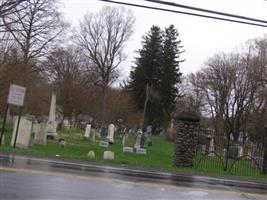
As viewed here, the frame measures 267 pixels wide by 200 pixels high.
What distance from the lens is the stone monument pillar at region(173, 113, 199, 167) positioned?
89.1 feet

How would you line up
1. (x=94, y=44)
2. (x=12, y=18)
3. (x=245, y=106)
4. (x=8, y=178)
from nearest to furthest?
(x=8, y=178), (x=12, y=18), (x=245, y=106), (x=94, y=44)

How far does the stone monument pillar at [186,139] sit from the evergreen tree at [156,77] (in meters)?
60.8

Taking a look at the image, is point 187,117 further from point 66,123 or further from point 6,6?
point 66,123

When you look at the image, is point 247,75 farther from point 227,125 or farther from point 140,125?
point 140,125

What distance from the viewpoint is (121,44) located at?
8100cm

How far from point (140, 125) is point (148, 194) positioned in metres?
74.8

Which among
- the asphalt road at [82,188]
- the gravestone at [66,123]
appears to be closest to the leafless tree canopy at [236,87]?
the gravestone at [66,123]

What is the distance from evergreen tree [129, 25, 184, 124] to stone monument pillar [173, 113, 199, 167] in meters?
60.8

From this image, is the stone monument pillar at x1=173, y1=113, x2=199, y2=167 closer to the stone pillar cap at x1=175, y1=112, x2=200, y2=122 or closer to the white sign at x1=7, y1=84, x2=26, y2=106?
the stone pillar cap at x1=175, y1=112, x2=200, y2=122

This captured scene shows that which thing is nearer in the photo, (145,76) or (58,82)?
(58,82)

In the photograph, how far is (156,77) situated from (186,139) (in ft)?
213

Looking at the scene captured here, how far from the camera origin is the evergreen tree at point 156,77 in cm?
9062

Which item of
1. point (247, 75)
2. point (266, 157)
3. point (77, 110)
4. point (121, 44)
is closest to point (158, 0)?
point (266, 157)

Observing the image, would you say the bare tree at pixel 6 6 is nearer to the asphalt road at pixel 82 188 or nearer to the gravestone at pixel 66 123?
the gravestone at pixel 66 123
